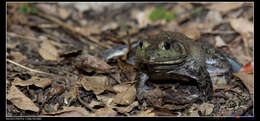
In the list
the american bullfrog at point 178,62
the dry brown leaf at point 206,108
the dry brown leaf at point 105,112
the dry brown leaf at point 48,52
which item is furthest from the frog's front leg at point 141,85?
the dry brown leaf at point 48,52

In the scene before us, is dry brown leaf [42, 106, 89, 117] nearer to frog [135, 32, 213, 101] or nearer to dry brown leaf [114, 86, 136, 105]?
dry brown leaf [114, 86, 136, 105]

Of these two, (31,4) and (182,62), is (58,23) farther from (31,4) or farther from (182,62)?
(182,62)

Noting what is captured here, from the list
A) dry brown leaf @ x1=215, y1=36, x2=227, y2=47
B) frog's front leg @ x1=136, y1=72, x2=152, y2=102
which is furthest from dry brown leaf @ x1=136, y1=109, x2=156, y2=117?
dry brown leaf @ x1=215, y1=36, x2=227, y2=47

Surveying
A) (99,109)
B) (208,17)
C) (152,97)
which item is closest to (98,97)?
(99,109)

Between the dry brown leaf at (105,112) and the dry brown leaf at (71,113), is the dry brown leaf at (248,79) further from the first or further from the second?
the dry brown leaf at (71,113)

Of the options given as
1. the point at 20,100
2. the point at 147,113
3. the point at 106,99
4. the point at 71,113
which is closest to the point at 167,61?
the point at 147,113

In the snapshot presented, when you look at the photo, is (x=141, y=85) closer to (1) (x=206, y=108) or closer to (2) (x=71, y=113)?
(1) (x=206, y=108)

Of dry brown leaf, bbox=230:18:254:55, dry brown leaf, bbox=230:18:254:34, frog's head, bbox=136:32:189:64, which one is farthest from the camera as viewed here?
dry brown leaf, bbox=230:18:254:34
